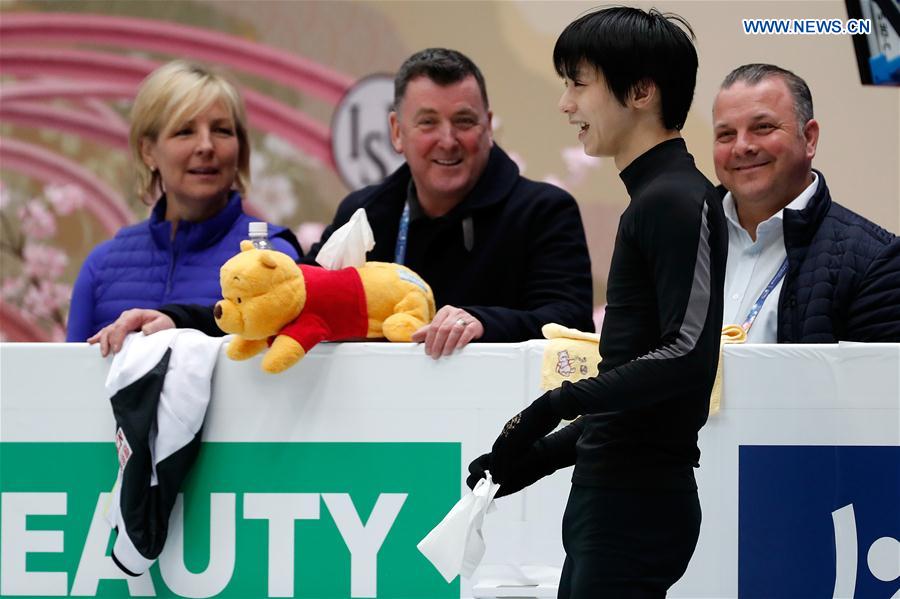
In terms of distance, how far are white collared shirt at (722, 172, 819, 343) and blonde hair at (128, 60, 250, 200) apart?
1384mm

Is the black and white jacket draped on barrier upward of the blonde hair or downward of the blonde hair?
downward

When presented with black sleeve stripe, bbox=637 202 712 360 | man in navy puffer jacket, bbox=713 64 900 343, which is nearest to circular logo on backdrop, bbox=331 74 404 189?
man in navy puffer jacket, bbox=713 64 900 343

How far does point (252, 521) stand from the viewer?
2.64m

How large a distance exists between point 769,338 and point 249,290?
1.24m

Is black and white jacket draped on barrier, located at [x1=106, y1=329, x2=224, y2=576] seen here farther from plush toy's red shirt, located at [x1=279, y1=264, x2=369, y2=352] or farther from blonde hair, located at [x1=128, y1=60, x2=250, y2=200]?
blonde hair, located at [x1=128, y1=60, x2=250, y2=200]

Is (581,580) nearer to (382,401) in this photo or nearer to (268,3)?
(382,401)

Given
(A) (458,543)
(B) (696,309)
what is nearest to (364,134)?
(A) (458,543)

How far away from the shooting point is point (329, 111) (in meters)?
5.18

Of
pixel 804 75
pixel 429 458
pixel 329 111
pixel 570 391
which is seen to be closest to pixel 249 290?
pixel 429 458

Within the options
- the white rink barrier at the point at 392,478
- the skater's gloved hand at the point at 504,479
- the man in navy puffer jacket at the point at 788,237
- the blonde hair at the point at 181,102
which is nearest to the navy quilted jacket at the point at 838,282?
the man in navy puffer jacket at the point at 788,237

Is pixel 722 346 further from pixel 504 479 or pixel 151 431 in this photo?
pixel 151 431

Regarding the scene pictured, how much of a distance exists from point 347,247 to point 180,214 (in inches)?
29.0

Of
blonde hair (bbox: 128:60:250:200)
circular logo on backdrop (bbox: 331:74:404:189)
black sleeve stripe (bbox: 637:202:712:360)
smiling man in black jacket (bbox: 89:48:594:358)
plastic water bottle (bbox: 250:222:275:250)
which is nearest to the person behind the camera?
black sleeve stripe (bbox: 637:202:712:360)

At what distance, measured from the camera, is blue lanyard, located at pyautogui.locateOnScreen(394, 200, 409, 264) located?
3127mm
